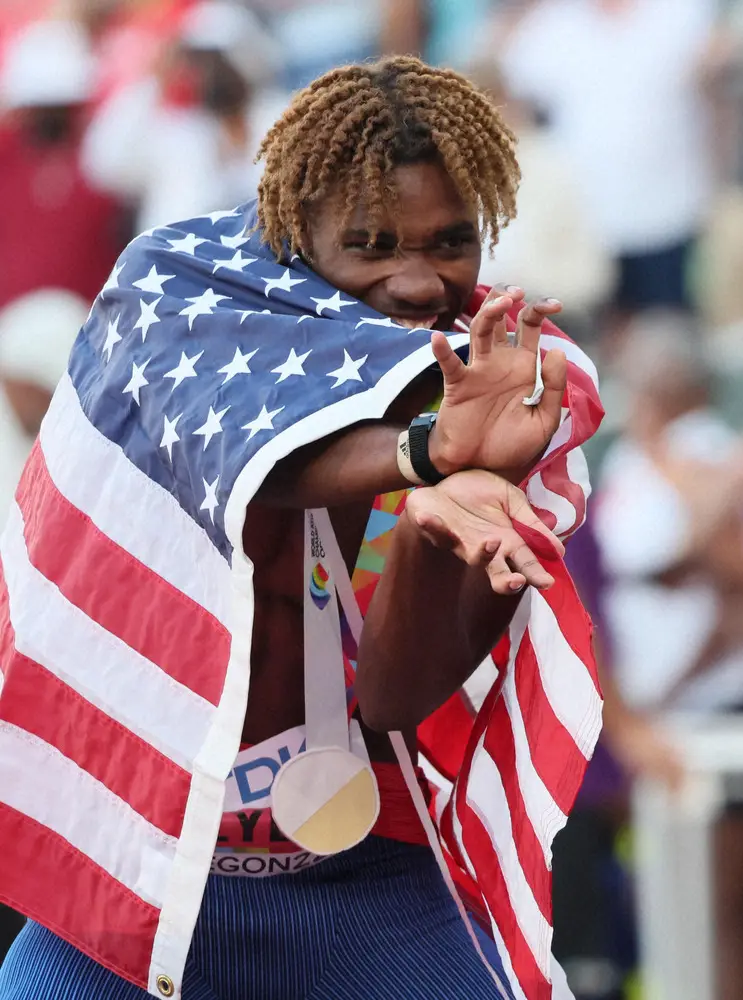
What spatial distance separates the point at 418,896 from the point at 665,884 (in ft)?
6.82

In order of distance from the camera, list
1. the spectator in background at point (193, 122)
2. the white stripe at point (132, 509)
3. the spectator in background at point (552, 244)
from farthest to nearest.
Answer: the spectator in background at point (193, 122) → the spectator in background at point (552, 244) → the white stripe at point (132, 509)

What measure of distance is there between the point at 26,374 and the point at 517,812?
318 cm

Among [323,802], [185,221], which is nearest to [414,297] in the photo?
[185,221]

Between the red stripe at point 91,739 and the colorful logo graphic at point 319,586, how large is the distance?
1.03 ft

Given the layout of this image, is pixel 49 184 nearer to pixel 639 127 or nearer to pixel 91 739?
pixel 639 127

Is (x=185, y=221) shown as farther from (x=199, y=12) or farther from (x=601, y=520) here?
(x=199, y=12)

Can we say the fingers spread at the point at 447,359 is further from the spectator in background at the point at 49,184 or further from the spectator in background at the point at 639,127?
the spectator in background at the point at 49,184

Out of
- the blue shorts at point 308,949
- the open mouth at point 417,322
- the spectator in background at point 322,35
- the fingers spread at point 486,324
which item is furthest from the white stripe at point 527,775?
the spectator in background at point 322,35

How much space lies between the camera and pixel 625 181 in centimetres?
518

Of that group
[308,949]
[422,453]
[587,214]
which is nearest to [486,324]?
[422,453]

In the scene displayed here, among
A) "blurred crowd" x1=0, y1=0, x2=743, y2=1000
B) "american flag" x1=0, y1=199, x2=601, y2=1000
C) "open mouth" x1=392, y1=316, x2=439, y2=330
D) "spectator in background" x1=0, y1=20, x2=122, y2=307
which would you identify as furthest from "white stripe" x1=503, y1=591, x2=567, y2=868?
"spectator in background" x1=0, y1=20, x2=122, y2=307

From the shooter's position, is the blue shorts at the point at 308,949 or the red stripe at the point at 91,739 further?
the blue shorts at the point at 308,949

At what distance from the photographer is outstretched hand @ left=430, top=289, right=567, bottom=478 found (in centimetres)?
179

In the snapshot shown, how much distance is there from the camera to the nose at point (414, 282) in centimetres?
217
